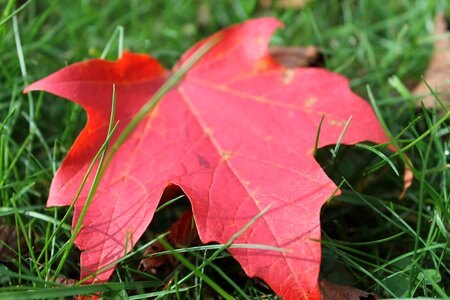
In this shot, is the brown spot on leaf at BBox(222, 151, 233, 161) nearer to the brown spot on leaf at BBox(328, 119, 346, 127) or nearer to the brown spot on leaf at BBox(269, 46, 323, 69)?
the brown spot on leaf at BBox(328, 119, 346, 127)

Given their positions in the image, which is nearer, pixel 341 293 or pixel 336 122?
pixel 341 293

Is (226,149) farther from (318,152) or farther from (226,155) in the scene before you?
(318,152)

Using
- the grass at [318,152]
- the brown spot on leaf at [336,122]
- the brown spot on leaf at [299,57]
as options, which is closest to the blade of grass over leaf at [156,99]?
the grass at [318,152]

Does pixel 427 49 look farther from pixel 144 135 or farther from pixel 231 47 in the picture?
pixel 144 135

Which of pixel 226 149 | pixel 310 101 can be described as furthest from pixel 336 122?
pixel 226 149

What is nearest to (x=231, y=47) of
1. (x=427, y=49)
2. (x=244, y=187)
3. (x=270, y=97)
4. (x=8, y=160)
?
(x=270, y=97)
